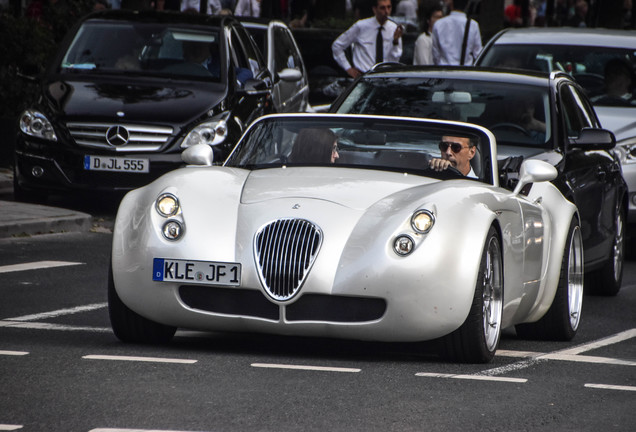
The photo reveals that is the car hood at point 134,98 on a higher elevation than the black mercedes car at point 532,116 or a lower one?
lower

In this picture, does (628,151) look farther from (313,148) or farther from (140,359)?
(140,359)

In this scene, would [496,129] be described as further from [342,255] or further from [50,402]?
[50,402]

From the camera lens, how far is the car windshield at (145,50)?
15.3m

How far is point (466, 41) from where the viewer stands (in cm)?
1897

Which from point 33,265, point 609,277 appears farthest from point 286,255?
point 609,277

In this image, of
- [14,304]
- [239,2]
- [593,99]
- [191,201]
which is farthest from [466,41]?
[191,201]

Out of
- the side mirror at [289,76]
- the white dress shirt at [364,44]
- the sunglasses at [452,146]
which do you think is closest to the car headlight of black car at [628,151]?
the side mirror at [289,76]

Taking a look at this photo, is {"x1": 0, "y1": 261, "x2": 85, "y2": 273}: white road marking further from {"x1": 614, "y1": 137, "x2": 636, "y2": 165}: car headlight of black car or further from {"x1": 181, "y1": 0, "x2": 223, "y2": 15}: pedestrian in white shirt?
{"x1": 181, "y1": 0, "x2": 223, "y2": 15}: pedestrian in white shirt

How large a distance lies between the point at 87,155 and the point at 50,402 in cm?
846

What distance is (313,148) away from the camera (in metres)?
8.20

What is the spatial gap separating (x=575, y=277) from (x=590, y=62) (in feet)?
20.3

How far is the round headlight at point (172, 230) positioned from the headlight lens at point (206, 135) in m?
7.11

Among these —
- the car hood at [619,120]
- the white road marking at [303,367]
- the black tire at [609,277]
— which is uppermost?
the white road marking at [303,367]

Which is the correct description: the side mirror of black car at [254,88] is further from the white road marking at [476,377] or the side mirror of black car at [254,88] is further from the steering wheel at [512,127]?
the white road marking at [476,377]
